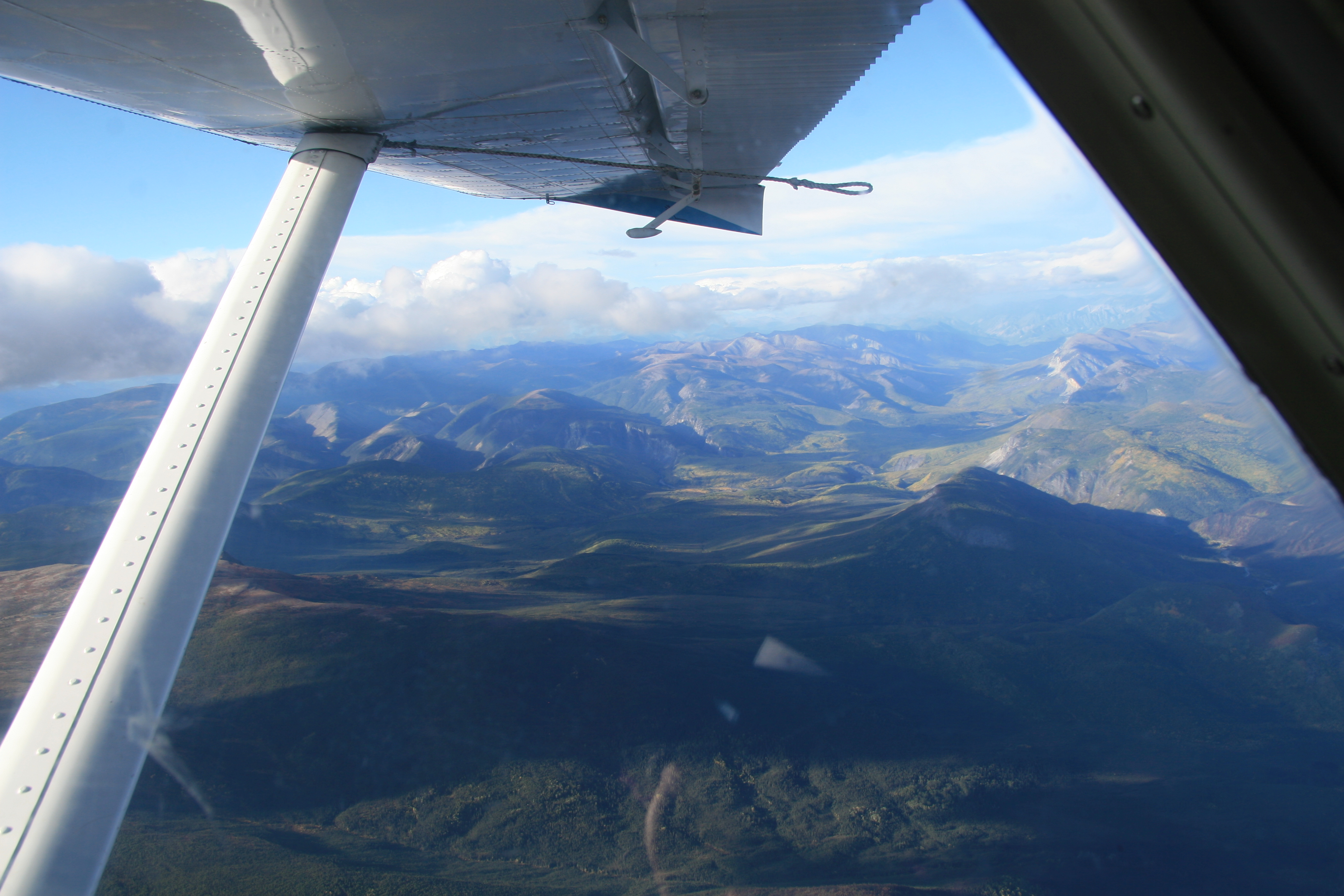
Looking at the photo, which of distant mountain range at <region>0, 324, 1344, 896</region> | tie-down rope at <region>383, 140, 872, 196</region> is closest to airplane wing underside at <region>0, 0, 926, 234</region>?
tie-down rope at <region>383, 140, 872, 196</region>

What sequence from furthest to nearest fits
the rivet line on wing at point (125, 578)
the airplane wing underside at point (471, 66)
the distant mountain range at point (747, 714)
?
the distant mountain range at point (747, 714), the airplane wing underside at point (471, 66), the rivet line on wing at point (125, 578)

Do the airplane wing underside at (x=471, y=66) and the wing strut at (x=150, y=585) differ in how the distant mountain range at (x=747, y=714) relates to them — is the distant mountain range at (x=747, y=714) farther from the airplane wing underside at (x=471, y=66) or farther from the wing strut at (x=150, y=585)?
the airplane wing underside at (x=471, y=66)

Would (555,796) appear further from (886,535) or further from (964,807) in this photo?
(886,535)

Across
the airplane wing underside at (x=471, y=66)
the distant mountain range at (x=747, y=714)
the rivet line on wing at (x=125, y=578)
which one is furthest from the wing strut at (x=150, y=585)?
the distant mountain range at (x=747, y=714)

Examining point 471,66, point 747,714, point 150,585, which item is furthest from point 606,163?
point 747,714

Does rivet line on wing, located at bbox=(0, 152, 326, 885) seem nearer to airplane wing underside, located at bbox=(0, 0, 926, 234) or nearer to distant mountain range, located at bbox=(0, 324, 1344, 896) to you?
airplane wing underside, located at bbox=(0, 0, 926, 234)
